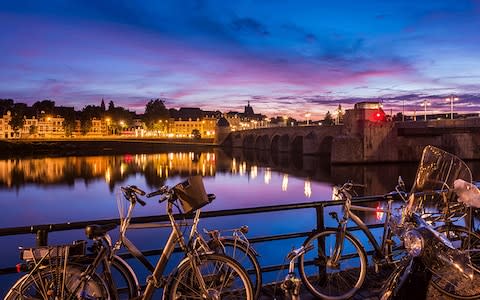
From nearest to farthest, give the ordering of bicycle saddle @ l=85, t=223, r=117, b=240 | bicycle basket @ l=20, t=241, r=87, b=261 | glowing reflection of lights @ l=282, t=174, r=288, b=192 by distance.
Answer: bicycle basket @ l=20, t=241, r=87, b=261 → bicycle saddle @ l=85, t=223, r=117, b=240 → glowing reflection of lights @ l=282, t=174, r=288, b=192

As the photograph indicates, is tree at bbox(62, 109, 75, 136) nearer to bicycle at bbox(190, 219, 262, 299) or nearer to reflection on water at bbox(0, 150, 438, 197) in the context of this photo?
reflection on water at bbox(0, 150, 438, 197)

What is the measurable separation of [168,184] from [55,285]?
36307 millimetres

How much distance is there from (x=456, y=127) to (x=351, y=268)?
48.9 meters

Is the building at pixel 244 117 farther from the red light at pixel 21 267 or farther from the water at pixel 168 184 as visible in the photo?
the red light at pixel 21 267

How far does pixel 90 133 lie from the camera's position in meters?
127

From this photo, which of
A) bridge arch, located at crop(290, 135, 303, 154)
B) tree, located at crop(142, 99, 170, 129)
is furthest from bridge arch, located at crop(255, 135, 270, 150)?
tree, located at crop(142, 99, 170, 129)

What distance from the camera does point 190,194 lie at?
3.79m

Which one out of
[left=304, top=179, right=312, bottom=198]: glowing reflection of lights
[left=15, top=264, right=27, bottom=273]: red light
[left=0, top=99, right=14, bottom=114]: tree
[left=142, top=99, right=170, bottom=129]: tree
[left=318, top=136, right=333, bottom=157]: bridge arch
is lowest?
[left=304, top=179, right=312, bottom=198]: glowing reflection of lights

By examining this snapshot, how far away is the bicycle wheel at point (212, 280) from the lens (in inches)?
148

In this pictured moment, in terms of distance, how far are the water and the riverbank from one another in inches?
1509

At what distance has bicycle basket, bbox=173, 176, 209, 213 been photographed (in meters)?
3.76

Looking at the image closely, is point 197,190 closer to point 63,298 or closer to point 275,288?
point 63,298

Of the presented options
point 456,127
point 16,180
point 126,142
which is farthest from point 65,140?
point 456,127

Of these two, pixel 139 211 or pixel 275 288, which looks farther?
pixel 139 211
